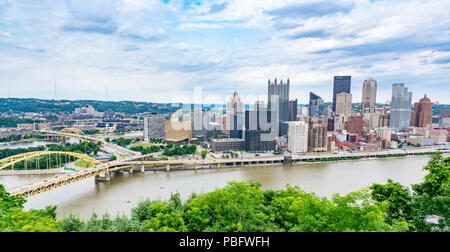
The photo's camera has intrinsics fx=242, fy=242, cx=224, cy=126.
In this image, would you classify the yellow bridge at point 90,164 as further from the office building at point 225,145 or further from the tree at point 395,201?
the tree at point 395,201

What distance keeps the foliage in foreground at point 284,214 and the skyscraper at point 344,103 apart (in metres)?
47.6

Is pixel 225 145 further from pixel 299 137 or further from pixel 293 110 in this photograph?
pixel 293 110

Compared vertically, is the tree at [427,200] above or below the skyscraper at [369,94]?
below

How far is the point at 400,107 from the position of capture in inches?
1623

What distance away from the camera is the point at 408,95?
42.8 metres

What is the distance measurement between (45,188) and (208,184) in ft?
24.5

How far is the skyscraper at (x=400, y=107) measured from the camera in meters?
38.2

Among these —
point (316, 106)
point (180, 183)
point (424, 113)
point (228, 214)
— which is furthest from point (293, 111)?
point (228, 214)

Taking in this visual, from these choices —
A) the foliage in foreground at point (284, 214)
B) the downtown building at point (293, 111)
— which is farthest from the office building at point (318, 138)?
the foliage in foreground at point (284, 214)

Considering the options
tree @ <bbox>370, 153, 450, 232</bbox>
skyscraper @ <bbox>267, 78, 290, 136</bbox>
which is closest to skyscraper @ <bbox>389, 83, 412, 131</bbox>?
skyscraper @ <bbox>267, 78, 290, 136</bbox>

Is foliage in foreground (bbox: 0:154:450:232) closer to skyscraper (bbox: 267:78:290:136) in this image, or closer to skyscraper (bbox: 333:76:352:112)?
skyscraper (bbox: 267:78:290:136)

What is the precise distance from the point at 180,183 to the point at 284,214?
950 centimetres
